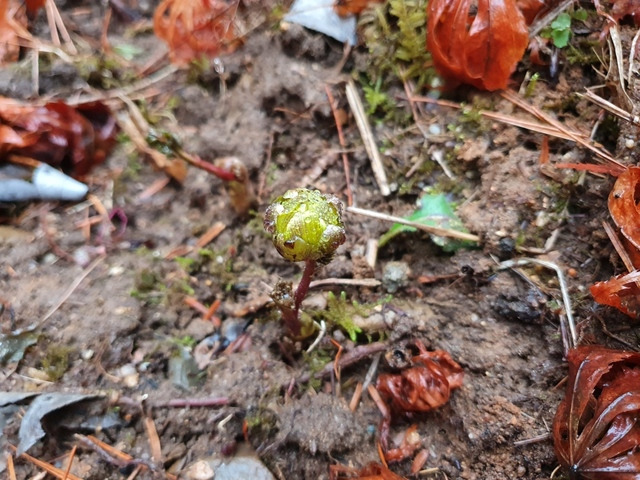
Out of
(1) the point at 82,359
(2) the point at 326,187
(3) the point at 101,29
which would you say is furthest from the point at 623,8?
(3) the point at 101,29

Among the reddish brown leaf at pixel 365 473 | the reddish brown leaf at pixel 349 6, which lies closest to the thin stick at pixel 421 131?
the reddish brown leaf at pixel 349 6

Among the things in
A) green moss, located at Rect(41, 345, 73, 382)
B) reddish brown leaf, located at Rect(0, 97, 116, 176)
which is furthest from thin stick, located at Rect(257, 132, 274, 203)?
green moss, located at Rect(41, 345, 73, 382)

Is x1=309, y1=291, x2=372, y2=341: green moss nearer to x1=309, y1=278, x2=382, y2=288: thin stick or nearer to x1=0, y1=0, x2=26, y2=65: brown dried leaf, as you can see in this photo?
x1=309, y1=278, x2=382, y2=288: thin stick

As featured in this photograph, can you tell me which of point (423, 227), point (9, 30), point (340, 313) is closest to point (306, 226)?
point (340, 313)

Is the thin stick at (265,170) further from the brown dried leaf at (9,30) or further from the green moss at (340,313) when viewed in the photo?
the brown dried leaf at (9,30)

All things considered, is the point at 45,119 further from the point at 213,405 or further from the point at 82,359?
the point at 213,405
